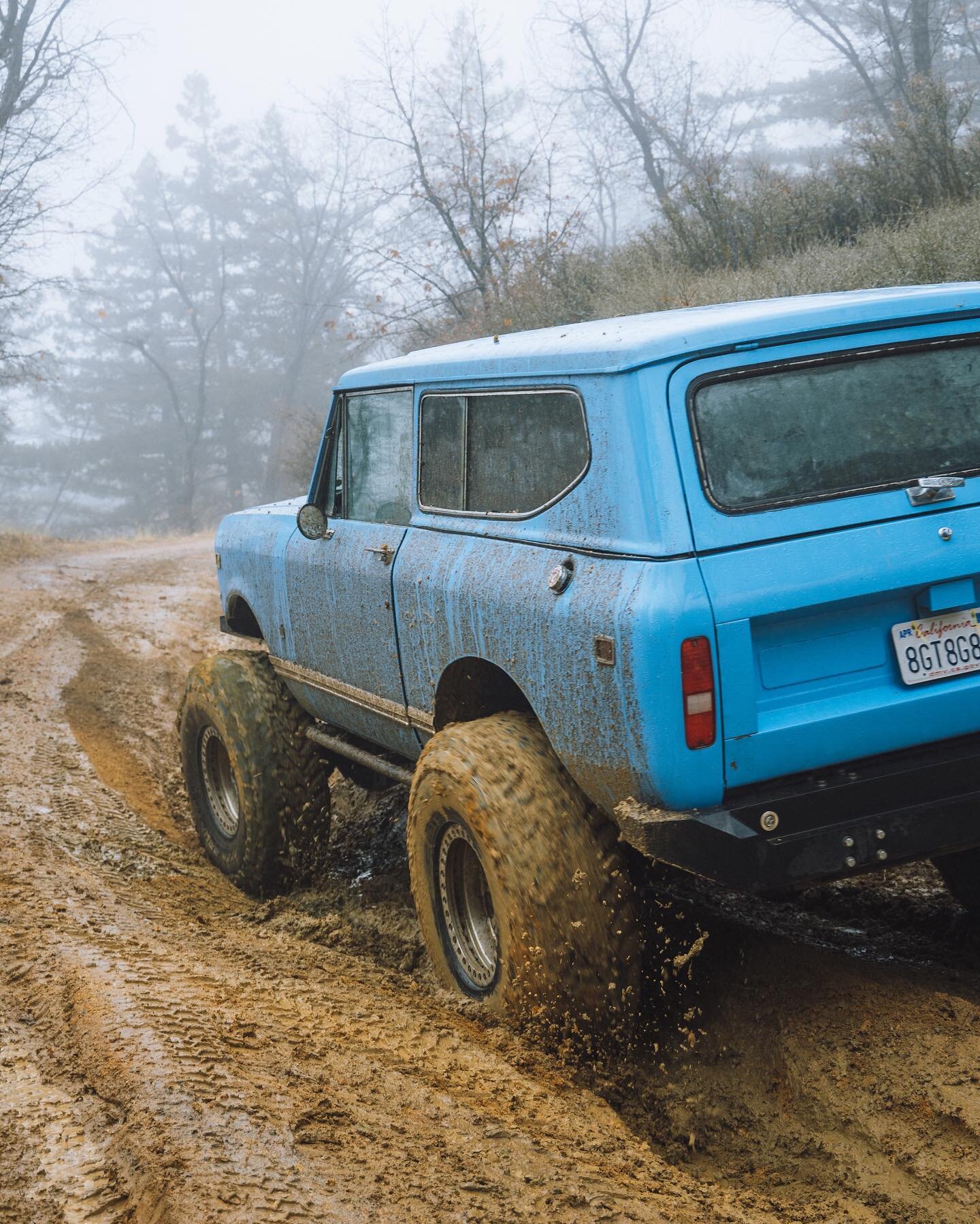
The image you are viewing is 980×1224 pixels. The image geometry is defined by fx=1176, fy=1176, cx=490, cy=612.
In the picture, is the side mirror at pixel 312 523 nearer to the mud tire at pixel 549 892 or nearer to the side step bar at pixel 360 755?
the side step bar at pixel 360 755

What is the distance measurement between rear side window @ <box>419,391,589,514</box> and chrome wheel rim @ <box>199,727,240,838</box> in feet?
6.57

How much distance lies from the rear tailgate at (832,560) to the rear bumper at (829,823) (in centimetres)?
6

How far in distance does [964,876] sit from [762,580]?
173 centimetres

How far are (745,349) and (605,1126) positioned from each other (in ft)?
6.48

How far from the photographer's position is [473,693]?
12.6ft

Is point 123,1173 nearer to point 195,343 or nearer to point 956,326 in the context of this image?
point 956,326

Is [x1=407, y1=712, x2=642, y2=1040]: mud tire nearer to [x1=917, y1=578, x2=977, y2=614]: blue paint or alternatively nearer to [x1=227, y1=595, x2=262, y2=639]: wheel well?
[x1=917, y1=578, x2=977, y2=614]: blue paint

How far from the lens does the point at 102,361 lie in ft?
160

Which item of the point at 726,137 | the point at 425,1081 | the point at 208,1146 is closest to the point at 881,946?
the point at 425,1081

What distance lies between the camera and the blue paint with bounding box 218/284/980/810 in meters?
2.81

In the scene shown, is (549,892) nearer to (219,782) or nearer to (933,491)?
(933,491)

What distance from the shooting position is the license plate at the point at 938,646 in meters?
2.97

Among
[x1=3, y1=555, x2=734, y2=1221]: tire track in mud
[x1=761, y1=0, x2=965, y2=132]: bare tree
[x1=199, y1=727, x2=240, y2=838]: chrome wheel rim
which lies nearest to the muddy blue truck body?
[x1=3, y1=555, x2=734, y2=1221]: tire track in mud

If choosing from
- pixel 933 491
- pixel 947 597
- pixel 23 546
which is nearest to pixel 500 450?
pixel 933 491
